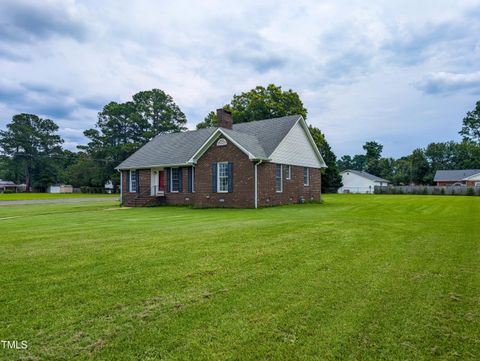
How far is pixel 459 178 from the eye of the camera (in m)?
58.0

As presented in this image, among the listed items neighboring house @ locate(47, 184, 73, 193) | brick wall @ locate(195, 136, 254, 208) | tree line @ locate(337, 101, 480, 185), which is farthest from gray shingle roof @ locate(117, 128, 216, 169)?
tree line @ locate(337, 101, 480, 185)

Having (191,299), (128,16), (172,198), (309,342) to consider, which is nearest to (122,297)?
(191,299)

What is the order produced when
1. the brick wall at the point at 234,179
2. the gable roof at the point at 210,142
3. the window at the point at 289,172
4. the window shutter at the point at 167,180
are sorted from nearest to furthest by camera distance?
1. the brick wall at the point at 234,179
2. the gable roof at the point at 210,142
3. the window at the point at 289,172
4. the window shutter at the point at 167,180

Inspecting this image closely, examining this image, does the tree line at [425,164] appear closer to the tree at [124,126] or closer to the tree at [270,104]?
the tree at [270,104]

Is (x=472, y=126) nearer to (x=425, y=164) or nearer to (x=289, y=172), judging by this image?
(x=425, y=164)

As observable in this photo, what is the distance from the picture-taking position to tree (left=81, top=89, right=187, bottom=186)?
55.0m

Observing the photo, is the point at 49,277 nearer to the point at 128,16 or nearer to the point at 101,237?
the point at 101,237

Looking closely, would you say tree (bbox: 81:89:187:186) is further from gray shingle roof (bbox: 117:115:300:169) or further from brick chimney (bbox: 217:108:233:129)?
brick chimney (bbox: 217:108:233:129)

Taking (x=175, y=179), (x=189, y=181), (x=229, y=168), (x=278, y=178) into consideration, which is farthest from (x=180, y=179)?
(x=278, y=178)

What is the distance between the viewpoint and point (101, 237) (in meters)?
8.44

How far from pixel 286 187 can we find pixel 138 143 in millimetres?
37685

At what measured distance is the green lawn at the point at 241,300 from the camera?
295 cm

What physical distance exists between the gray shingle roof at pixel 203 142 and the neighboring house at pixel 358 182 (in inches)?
1516

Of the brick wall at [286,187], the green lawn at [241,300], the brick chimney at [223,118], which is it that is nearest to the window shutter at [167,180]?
the brick chimney at [223,118]
